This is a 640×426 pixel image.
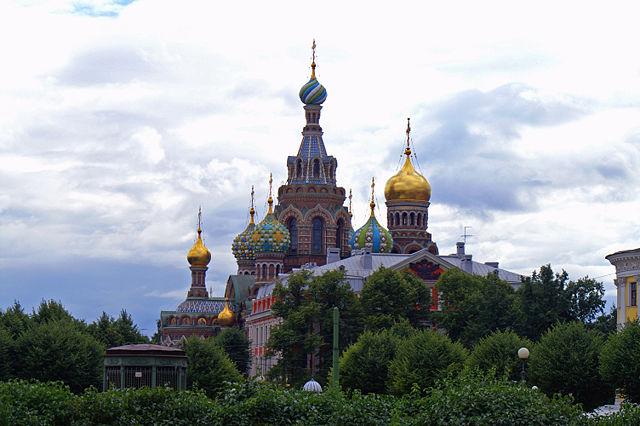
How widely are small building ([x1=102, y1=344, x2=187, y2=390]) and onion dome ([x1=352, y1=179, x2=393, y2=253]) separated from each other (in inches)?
2349

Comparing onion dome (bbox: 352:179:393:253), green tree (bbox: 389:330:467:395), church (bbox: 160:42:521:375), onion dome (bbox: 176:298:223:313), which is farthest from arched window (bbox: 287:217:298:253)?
green tree (bbox: 389:330:467:395)

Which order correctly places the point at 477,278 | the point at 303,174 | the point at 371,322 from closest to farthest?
the point at 371,322, the point at 477,278, the point at 303,174

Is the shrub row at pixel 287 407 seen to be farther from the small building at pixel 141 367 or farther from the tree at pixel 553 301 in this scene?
the tree at pixel 553 301

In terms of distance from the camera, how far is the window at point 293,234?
100m

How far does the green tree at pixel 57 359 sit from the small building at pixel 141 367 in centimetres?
1743

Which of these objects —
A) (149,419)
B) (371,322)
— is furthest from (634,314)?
(149,419)

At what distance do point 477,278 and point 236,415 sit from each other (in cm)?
5019

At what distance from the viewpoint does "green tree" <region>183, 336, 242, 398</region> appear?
55.5m

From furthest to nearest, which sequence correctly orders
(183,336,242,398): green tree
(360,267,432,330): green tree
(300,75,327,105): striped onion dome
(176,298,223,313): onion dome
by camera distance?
(176,298,223,313): onion dome
(300,75,327,105): striped onion dome
(360,267,432,330): green tree
(183,336,242,398): green tree

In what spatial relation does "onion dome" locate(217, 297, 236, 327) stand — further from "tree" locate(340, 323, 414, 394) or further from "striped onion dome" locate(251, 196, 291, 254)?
"tree" locate(340, 323, 414, 394)

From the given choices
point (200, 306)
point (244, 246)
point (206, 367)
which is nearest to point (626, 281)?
point (206, 367)

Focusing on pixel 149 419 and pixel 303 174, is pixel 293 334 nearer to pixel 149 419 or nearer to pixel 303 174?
pixel 303 174

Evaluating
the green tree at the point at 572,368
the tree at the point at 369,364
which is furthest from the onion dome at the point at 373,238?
the green tree at the point at 572,368

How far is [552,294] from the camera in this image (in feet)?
201
